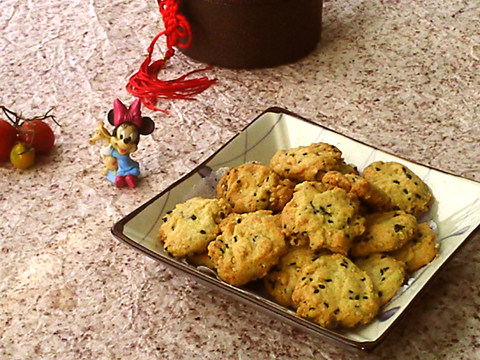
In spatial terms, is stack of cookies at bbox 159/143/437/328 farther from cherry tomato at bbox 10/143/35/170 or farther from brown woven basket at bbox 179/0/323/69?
brown woven basket at bbox 179/0/323/69

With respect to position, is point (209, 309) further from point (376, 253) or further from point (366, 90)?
point (366, 90)

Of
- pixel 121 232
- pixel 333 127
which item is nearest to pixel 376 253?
pixel 121 232

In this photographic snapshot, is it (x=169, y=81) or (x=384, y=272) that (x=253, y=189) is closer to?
(x=384, y=272)

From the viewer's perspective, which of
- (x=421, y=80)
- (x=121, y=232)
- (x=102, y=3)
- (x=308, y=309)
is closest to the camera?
(x=308, y=309)

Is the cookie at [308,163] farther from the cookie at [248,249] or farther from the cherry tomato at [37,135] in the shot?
the cherry tomato at [37,135]

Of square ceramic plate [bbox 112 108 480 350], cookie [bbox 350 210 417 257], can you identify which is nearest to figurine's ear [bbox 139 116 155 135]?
square ceramic plate [bbox 112 108 480 350]

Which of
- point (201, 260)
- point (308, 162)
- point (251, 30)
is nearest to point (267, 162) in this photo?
point (308, 162)

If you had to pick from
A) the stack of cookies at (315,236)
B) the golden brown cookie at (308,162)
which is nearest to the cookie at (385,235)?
the stack of cookies at (315,236)
